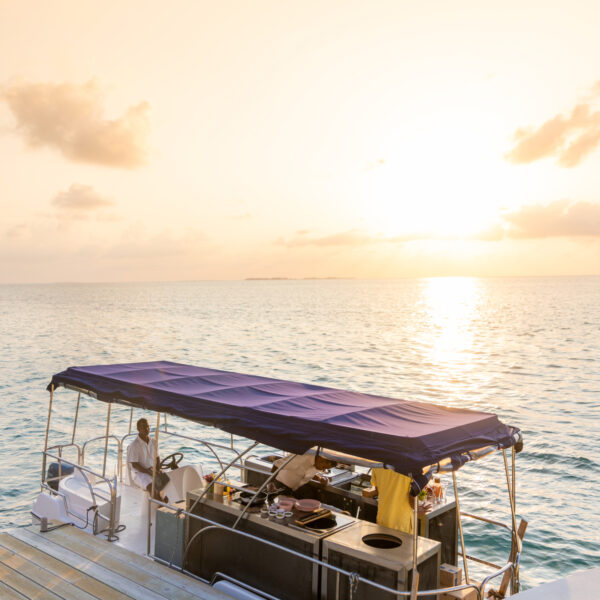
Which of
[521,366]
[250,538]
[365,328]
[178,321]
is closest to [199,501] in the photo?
[250,538]

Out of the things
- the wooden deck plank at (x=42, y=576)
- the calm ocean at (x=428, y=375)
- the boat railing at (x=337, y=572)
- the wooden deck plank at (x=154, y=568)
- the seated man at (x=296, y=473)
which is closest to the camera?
the boat railing at (x=337, y=572)

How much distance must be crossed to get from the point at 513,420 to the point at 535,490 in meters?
9.34

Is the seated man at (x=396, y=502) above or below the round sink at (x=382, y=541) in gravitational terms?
above

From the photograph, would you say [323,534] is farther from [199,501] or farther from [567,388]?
[567,388]

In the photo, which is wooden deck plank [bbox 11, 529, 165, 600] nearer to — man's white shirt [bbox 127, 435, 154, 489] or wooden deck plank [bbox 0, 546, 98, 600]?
wooden deck plank [bbox 0, 546, 98, 600]

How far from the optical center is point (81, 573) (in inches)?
308

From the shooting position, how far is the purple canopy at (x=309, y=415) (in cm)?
631

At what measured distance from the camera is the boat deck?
733cm

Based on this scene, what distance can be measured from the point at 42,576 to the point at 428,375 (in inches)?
1472

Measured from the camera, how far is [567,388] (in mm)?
35125

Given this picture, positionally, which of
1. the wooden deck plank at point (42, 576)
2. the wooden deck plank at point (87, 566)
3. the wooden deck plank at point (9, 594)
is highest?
the wooden deck plank at point (9, 594)

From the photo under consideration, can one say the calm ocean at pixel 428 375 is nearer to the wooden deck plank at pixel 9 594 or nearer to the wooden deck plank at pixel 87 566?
the wooden deck plank at pixel 87 566

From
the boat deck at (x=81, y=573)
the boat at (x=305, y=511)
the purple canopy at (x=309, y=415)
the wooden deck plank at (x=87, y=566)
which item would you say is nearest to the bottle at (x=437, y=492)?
the boat at (x=305, y=511)

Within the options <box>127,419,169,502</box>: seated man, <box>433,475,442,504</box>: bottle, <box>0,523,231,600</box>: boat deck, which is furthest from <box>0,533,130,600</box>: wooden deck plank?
<box>433,475,442,504</box>: bottle
